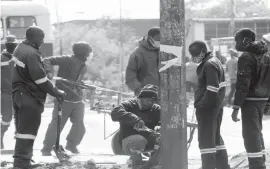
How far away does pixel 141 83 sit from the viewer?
28.1 feet

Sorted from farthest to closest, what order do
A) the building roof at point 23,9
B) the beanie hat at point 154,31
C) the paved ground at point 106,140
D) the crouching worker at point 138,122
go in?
the building roof at point 23,9 < the paved ground at point 106,140 < the beanie hat at point 154,31 < the crouching worker at point 138,122

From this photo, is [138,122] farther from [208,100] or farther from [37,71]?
[37,71]

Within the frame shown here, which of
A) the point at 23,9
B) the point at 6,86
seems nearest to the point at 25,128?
the point at 6,86

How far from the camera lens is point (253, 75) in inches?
270

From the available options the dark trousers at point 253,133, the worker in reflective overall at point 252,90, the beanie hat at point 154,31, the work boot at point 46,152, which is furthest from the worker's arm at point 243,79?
the work boot at point 46,152

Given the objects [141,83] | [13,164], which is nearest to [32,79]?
[13,164]

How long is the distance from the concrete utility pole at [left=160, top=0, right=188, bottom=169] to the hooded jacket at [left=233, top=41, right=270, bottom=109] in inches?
33.6

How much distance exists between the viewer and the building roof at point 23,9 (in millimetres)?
19672

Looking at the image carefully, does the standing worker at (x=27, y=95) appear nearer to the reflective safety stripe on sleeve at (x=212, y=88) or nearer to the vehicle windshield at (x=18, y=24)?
the reflective safety stripe on sleeve at (x=212, y=88)

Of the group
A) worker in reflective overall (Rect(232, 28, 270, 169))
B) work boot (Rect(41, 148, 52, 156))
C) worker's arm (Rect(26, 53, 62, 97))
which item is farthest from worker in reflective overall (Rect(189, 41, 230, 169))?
work boot (Rect(41, 148, 52, 156))

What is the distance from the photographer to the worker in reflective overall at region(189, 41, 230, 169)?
272 inches

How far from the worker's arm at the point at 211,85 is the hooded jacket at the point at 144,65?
63.1 inches

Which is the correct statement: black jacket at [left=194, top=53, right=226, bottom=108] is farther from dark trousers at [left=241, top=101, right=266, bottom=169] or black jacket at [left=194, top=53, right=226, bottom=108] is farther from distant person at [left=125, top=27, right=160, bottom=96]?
distant person at [left=125, top=27, right=160, bottom=96]

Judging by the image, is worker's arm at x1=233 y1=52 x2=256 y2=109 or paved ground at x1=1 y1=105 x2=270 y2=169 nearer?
worker's arm at x1=233 y1=52 x2=256 y2=109
